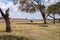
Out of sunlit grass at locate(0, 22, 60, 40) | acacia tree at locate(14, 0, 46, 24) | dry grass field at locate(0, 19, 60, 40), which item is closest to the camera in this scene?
dry grass field at locate(0, 19, 60, 40)

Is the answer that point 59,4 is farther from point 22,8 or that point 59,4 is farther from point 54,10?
point 22,8

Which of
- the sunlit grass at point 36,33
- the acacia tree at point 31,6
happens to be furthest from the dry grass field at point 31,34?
the acacia tree at point 31,6

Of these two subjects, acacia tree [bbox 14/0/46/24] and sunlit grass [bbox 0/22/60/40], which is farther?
acacia tree [bbox 14/0/46/24]

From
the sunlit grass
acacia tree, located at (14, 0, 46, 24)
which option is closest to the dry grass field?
the sunlit grass

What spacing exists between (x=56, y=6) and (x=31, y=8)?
12046 mm

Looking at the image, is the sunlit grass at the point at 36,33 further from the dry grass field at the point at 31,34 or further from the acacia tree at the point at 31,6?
the acacia tree at the point at 31,6

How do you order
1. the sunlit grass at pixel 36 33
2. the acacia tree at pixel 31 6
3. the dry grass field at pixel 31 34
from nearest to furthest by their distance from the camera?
the dry grass field at pixel 31 34
the sunlit grass at pixel 36 33
the acacia tree at pixel 31 6

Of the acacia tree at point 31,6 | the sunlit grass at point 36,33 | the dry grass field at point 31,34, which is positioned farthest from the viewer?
the acacia tree at point 31,6

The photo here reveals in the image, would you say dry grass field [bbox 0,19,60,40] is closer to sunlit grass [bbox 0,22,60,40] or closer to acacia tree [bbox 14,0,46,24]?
sunlit grass [bbox 0,22,60,40]

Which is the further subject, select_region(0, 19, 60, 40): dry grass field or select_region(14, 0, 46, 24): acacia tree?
select_region(14, 0, 46, 24): acacia tree

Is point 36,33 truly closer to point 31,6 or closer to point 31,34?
point 31,34

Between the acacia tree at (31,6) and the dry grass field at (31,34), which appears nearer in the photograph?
the dry grass field at (31,34)

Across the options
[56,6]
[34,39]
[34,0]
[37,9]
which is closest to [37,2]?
[34,0]

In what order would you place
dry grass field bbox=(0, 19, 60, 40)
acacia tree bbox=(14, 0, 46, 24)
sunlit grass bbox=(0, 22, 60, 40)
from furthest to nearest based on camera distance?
acacia tree bbox=(14, 0, 46, 24) → sunlit grass bbox=(0, 22, 60, 40) → dry grass field bbox=(0, 19, 60, 40)
